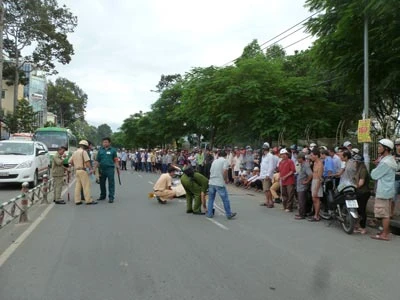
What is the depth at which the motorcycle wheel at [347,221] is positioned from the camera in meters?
8.76

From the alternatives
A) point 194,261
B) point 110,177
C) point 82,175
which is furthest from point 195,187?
point 194,261

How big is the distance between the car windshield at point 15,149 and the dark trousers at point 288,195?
9600 millimetres

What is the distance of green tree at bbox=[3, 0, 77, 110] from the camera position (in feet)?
115

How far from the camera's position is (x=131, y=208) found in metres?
11.8

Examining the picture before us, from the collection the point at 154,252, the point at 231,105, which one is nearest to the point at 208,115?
the point at 231,105

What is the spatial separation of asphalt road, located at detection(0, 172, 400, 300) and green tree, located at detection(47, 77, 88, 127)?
81968 millimetres

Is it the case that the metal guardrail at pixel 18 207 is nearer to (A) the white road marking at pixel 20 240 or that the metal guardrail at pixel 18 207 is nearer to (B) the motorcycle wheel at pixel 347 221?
(A) the white road marking at pixel 20 240

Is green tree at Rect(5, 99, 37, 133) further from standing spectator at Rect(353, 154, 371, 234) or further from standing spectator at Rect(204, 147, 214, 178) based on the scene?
standing spectator at Rect(353, 154, 371, 234)

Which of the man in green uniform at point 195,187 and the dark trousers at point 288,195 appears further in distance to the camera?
the dark trousers at point 288,195

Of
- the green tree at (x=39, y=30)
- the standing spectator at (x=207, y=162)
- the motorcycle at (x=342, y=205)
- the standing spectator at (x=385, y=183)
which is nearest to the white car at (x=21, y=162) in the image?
the standing spectator at (x=207, y=162)

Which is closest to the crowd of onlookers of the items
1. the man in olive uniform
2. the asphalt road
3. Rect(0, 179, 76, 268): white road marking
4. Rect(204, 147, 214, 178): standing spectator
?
the asphalt road

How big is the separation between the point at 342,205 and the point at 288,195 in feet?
8.84

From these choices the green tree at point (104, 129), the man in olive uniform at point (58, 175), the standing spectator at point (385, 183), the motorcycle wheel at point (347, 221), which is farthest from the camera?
the green tree at point (104, 129)

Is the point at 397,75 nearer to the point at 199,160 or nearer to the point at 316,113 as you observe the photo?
the point at 316,113
